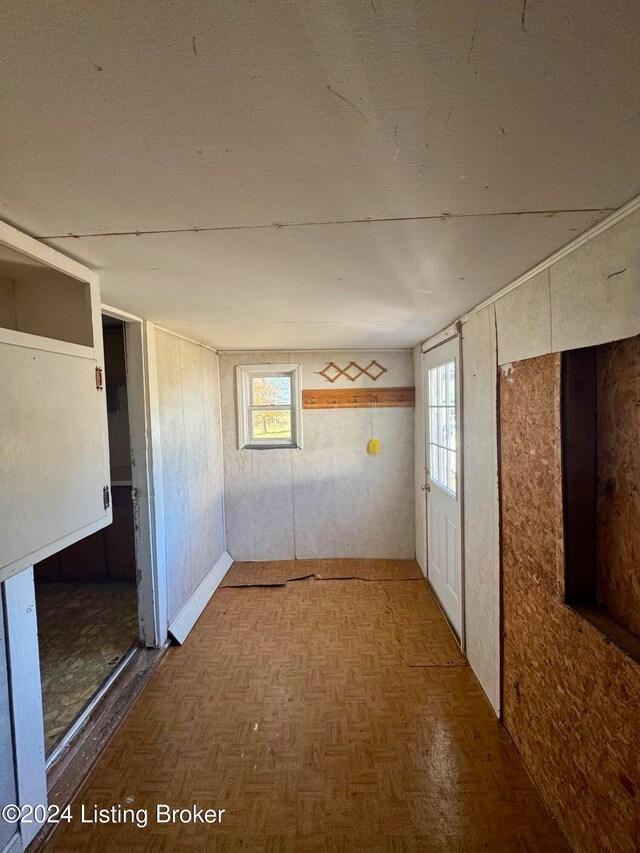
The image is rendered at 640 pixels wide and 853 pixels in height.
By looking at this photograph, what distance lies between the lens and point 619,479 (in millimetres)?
1389

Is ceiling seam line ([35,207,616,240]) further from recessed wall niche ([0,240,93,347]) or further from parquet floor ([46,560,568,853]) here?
parquet floor ([46,560,568,853])

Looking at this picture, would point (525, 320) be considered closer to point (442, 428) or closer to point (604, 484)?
point (604, 484)

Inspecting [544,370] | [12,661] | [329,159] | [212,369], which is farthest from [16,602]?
[212,369]

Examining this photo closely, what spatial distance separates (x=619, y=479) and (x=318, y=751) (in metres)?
1.83

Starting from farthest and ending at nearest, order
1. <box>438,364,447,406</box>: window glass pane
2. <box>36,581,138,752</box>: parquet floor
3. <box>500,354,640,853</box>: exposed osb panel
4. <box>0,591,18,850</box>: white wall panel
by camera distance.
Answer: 1. <box>438,364,447,406</box>: window glass pane
2. <box>36,581,138,752</box>: parquet floor
3. <box>0,591,18,850</box>: white wall panel
4. <box>500,354,640,853</box>: exposed osb panel

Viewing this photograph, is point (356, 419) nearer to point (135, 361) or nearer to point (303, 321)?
point (303, 321)

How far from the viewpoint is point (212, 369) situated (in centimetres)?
415

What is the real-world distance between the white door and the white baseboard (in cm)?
198

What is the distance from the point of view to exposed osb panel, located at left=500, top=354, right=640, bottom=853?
1.25 meters

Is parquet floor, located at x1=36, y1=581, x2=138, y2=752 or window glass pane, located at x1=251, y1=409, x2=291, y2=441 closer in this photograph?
parquet floor, located at x1=36, y1=581, x2=138, y2=752

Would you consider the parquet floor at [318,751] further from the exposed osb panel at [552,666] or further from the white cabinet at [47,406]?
the white cabinet at [47,406]

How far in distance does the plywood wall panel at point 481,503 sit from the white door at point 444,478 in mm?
171

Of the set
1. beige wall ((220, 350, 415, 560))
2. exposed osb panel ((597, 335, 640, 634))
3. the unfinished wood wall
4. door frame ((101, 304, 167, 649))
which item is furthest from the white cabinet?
beige wall ((220, 350, 415, 560))

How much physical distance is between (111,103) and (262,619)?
10.7 feet
